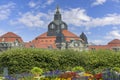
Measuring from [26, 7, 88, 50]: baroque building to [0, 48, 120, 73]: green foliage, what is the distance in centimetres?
8100

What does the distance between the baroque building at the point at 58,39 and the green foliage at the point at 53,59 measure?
81.0m

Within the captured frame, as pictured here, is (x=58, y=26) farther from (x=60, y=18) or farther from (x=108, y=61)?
(x=108, y=61)

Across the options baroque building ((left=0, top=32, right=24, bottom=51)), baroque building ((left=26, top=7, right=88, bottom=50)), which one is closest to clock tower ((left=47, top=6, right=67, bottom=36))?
baroque building ((left=26, top=7, right=88, bottom=50))

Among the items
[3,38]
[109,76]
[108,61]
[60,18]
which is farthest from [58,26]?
[109,76]

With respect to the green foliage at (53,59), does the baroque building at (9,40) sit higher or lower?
higher

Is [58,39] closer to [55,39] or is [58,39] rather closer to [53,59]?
[55,39]

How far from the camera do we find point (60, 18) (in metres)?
134

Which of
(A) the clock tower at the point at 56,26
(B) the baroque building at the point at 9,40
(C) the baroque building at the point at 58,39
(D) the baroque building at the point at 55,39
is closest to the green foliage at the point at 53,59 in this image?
(D) the baroque building at the point at 55,39

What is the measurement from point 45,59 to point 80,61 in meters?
2.53

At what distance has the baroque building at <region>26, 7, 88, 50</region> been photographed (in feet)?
370

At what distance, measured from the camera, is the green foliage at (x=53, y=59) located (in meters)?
24.2

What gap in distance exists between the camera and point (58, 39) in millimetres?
117062

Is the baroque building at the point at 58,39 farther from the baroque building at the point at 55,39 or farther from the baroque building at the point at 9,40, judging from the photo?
the baroque building at the point at 9,40

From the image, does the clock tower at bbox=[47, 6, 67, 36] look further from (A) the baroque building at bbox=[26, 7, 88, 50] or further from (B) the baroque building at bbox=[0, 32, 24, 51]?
(B) the baroque building at bbox=[0, 32, 24, 51]
